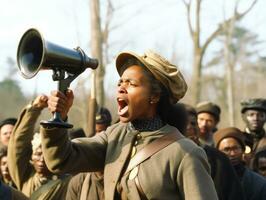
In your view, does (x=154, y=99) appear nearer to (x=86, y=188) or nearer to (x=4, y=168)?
(x=86, y=188)

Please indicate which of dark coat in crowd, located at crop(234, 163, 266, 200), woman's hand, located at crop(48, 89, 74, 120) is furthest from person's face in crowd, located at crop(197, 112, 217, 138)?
woman's hand, located at crop(48, 89, 74, 120)

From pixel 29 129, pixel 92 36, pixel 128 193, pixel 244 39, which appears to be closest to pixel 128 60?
pixel 128 193

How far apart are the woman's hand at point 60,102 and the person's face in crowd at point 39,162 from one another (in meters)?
2.94

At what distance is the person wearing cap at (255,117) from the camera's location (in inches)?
353

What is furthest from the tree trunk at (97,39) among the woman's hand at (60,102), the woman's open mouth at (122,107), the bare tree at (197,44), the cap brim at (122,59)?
the woman's hand at (60,102)

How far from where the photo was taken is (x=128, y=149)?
416cm

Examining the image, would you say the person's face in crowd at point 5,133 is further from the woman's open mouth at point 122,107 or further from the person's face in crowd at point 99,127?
the woman's open mouth at point 122,107

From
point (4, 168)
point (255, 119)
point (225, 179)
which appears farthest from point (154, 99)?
point (255, 119)

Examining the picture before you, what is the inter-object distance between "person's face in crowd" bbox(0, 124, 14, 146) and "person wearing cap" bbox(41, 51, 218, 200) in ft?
14.2

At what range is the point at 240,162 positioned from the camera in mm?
7074

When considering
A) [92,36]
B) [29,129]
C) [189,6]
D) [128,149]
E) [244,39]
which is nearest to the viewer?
[128,149]

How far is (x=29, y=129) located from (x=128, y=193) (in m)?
2.90

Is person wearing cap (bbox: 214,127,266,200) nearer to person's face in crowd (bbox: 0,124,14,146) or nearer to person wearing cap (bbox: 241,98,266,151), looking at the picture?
person wearing cap (bbox: 241,98,266,151)

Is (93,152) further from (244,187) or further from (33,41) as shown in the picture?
(244,187)
